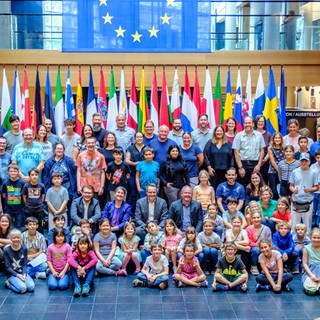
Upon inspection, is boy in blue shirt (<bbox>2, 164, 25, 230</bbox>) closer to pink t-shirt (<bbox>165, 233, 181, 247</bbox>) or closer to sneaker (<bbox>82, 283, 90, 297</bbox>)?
sneaker (<bbox>82, 283, 90, 297</bbox>)

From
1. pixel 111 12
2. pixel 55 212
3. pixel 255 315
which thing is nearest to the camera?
pixel 255 315

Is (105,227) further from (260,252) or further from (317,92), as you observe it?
(317,92)

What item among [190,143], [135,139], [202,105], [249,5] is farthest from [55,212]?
[249,5]

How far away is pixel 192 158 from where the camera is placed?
9.44 metres

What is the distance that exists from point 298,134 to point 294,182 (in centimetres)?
117

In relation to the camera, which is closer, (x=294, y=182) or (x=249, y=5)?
(x=294, y=182)

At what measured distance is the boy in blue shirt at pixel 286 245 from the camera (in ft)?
26.2

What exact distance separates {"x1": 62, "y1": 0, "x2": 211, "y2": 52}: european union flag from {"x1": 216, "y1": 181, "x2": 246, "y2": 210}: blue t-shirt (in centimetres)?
378

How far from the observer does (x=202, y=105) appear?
40.4 ft

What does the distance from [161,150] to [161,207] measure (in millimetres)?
1185

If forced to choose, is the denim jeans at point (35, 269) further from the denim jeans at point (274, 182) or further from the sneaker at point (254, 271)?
the denim jeans at point (274, 182)

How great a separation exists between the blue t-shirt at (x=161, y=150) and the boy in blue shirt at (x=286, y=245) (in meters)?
2.40

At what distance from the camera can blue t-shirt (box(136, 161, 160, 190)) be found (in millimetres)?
9141

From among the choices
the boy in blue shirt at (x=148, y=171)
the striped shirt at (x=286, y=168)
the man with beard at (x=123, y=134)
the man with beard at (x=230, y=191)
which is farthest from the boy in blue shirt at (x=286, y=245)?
the man with beard at (x=123, y=134)
